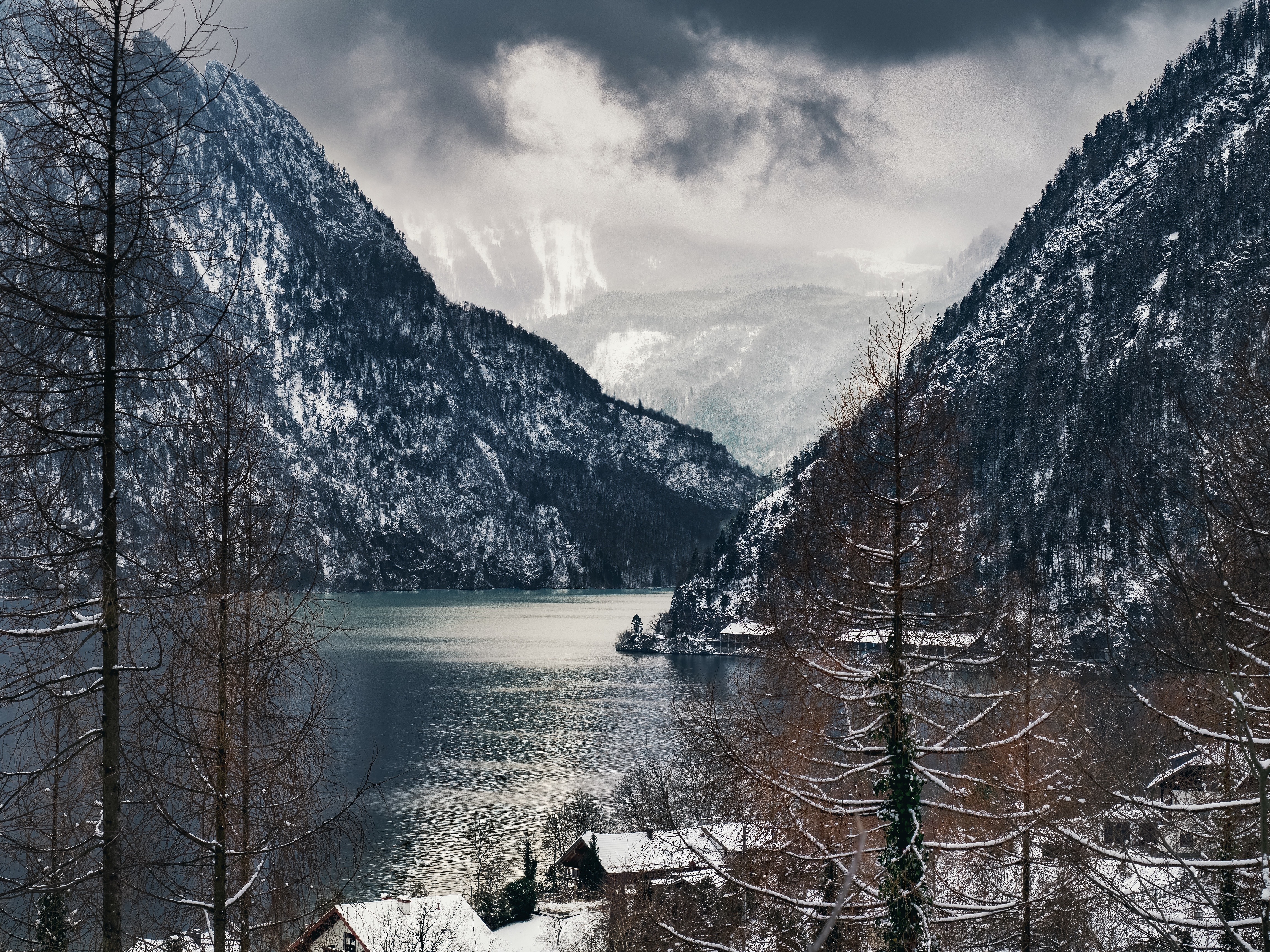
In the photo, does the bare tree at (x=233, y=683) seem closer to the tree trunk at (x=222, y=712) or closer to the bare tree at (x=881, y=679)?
the tree trunk at (x=222, y=712)

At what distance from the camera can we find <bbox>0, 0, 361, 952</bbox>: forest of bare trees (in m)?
8.51

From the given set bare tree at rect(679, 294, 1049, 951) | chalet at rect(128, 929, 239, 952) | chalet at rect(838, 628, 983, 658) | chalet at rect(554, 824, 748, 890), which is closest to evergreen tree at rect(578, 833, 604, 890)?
chalet at rect(554, 824, 748, 890)

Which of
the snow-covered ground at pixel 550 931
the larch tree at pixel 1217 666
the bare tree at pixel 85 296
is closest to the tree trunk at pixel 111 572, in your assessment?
the bare tree at pixel 85 296

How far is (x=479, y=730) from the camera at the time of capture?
94.0 meters

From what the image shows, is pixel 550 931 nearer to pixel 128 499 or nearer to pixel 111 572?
pixel 128 499

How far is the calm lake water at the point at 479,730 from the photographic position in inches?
2406

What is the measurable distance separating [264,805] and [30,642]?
3913 mm

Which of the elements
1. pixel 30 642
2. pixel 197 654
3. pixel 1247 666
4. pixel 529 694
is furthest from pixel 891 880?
pixel 529 694

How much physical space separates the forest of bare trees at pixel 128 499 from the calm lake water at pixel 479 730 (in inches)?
670

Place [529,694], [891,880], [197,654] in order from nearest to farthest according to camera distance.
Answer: [197,654], [891,880], [529,694]

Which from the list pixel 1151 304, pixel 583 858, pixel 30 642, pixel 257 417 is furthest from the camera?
pixel 1151 304

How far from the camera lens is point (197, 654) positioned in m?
10.9

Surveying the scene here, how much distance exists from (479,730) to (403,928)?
57101mm

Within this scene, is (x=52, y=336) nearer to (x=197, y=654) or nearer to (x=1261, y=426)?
(x=197, y=654)
